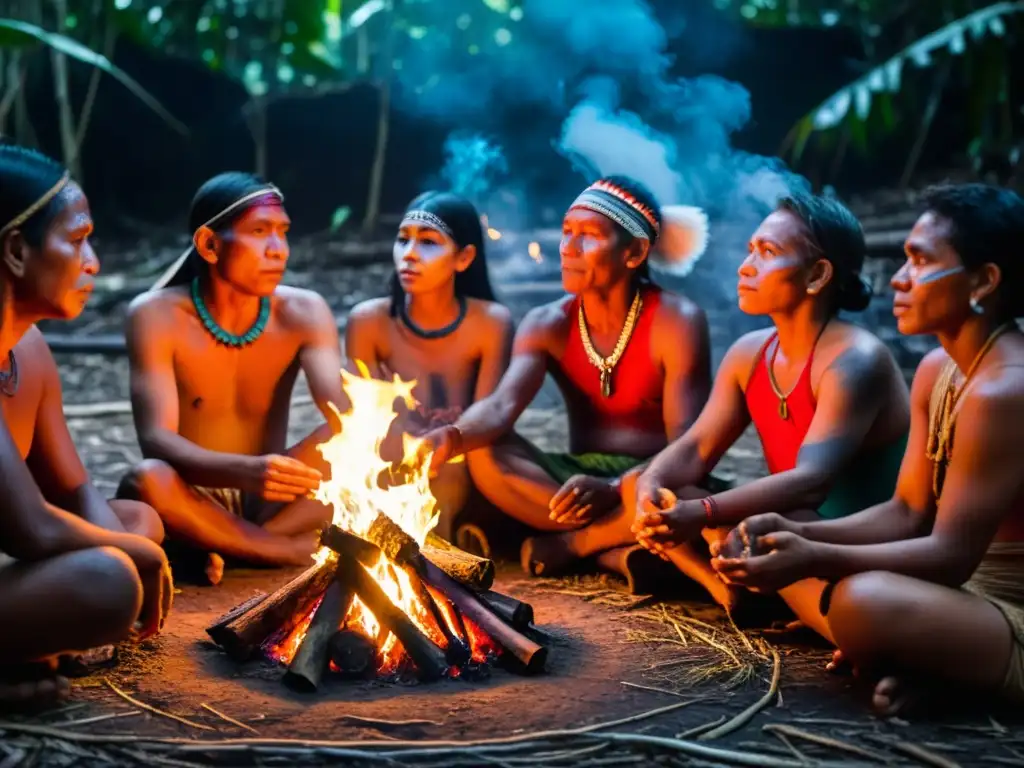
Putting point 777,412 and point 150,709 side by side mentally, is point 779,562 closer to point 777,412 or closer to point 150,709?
point 777,412

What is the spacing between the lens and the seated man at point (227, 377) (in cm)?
478

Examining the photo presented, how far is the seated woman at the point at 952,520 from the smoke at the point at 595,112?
1.88 m

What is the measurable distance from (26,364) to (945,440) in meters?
2.85

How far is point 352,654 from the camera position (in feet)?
12.0

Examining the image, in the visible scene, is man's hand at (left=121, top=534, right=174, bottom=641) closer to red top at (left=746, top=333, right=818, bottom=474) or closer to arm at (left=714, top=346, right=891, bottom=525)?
arm at (left=714, top=346, right=891, bottom=525)

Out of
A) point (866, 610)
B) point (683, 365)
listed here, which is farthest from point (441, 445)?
point (866, 610)

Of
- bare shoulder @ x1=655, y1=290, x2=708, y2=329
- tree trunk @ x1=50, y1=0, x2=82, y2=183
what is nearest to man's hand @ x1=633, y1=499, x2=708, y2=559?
bare shoulder @ x1=655, y1=290, x2=708, y2=329

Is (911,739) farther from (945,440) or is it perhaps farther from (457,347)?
(457,347)

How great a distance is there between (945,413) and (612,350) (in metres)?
2.00

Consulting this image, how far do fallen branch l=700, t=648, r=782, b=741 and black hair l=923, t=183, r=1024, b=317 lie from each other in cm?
131

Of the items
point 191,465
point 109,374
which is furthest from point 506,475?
point 109,374

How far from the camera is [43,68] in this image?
12.7 metres

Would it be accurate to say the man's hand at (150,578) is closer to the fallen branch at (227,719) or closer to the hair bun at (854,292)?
the fallen branch at (227,719)

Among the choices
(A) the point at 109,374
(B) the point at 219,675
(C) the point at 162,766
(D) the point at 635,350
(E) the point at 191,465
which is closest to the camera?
(C) the point at 162,766
